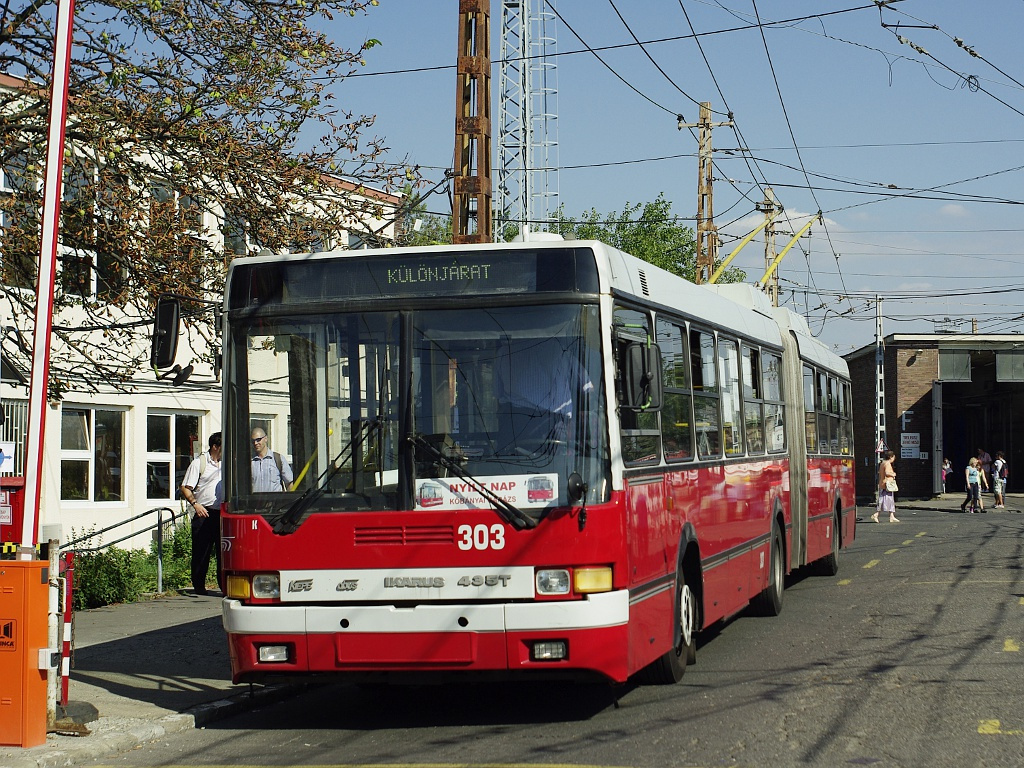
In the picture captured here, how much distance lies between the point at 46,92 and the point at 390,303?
647 centimetres

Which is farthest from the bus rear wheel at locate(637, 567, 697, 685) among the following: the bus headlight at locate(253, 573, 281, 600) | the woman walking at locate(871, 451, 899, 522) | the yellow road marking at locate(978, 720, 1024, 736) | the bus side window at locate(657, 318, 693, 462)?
the woman walking at locate(871, 451, 899, 522)

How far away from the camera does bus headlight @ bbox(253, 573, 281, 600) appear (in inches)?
324

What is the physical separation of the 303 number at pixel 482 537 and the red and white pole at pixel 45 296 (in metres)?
2.38

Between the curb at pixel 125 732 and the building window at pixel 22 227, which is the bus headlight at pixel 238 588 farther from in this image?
the building window at pixel 22 227

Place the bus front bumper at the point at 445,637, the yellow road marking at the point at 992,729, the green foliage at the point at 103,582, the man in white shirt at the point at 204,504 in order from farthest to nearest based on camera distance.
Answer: the green foliage at the point at 103,582 < the man in white shirt at the point at 204,504 < the bus front bumper at the point at 445,637 < the yellow road marking at the point at 992,729

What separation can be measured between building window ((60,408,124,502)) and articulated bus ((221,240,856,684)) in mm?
14388

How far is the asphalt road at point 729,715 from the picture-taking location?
7.28 metres

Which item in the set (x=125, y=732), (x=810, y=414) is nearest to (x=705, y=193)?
(x=810, y=414)

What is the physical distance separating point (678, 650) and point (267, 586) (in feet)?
9.49

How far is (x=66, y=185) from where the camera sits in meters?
13.5

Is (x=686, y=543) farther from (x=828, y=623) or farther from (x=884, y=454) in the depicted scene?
(x=884, y=454)

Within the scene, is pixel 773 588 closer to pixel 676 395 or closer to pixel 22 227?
pixel 676 395

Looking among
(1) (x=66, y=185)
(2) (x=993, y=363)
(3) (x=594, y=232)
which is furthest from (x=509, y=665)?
(3) (x=594, y=232)

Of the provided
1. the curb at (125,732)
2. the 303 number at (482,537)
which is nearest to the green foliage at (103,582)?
the curb at (125,732)
